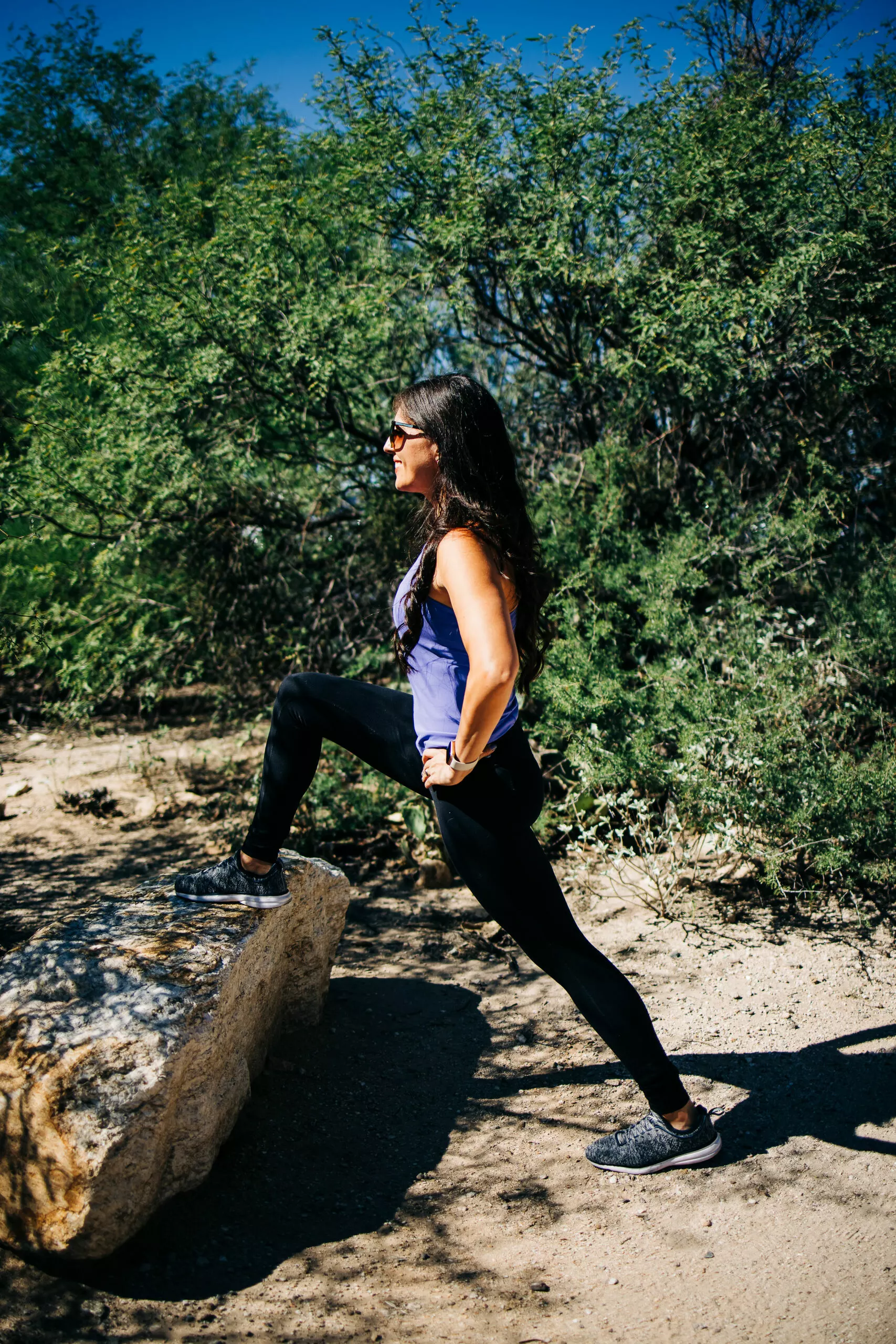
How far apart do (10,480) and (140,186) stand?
2.82 meters

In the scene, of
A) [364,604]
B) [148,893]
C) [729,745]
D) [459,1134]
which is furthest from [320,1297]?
[364,604]

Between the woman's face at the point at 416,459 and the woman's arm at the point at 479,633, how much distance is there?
0.69 ft

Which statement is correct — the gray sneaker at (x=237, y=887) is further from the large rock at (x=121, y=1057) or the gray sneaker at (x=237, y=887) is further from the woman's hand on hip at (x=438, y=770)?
the woman's hand on hip at (x=438, y=770)

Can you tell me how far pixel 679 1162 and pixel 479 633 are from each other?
1.51m

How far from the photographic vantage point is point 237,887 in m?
2.82

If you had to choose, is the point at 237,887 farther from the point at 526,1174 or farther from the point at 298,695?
the point at 526,1174

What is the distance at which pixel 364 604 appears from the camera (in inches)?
260

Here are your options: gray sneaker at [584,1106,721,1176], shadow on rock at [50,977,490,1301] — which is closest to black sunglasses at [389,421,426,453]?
gray sneaker at [584,1106,721,1176]

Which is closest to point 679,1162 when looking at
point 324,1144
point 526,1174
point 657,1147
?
point 657,1147

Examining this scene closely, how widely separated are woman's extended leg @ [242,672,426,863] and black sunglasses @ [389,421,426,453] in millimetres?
623

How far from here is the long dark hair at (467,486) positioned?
7.37ft

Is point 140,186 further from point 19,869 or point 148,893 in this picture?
point 148,893

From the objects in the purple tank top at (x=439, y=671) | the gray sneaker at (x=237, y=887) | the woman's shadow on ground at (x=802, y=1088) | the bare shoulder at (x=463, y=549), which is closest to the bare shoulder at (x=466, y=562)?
the bare shoulder at (x=463, y=549)

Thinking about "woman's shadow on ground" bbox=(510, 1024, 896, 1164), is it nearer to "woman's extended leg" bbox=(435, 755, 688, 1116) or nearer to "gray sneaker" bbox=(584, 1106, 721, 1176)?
"gray sneaker" bbox=(584, 1106, 721, 1176)
